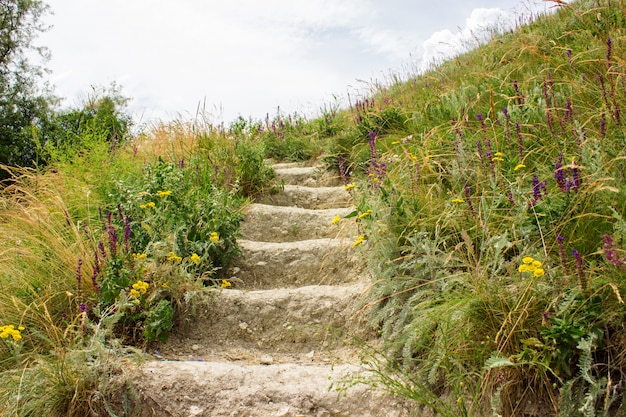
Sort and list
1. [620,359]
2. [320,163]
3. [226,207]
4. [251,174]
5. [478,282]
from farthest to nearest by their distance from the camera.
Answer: [320,163] < [251,174] < [226,207] < [478,282] < [620,359]

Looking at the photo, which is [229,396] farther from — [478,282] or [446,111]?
[446,111]

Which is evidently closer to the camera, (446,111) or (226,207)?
(226,207)

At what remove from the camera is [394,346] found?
2984mm

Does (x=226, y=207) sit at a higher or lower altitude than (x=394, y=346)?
higher

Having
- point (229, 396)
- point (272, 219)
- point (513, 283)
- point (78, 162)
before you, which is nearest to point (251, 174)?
point (272, 219)

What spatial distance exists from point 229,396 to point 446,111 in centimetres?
400

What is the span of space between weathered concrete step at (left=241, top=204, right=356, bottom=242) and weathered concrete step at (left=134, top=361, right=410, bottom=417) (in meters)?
2.34

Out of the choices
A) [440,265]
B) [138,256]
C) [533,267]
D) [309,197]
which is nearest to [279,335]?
[138,256]

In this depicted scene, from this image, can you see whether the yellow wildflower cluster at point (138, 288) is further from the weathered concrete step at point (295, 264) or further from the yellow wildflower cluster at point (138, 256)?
the weathered concrete step at point (295, 264)

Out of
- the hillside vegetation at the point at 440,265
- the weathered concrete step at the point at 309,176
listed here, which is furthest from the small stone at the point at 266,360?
the weathered concrete step at the point at 309,176

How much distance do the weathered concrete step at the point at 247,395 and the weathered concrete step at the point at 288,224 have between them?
234 cm

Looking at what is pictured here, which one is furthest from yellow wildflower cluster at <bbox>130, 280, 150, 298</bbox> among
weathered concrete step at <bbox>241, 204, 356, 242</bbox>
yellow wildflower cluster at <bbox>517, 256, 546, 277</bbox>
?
yellow wildflower cluster at <bbox>517, 256, 546, 277</bbox>

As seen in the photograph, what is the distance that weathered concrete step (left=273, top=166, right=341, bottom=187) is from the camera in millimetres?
6793

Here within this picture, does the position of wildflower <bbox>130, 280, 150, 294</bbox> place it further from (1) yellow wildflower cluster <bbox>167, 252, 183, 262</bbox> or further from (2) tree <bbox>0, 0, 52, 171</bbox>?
(2) tree <bbox>0, 0, 52, 171</bbox>
